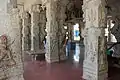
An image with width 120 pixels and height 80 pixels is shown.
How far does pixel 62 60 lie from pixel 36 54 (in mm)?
1424

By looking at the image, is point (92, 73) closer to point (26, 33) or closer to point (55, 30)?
point (55, 30)

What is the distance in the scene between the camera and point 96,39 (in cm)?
395

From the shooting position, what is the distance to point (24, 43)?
10.5 metres

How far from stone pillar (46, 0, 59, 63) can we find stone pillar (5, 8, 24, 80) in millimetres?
3526

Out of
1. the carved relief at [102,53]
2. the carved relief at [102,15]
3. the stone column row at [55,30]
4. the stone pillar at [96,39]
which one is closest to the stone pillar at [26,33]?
the stone column row at [55,30]

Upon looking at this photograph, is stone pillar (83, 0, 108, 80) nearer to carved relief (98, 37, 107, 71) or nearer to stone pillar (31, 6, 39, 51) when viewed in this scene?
carved relief (98, 37, 107, 71)

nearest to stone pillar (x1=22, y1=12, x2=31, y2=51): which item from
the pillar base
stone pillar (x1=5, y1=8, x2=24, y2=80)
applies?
the pillar base

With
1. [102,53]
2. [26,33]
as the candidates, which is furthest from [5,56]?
[26,33]

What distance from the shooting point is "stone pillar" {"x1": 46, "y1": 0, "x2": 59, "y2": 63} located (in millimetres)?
6613

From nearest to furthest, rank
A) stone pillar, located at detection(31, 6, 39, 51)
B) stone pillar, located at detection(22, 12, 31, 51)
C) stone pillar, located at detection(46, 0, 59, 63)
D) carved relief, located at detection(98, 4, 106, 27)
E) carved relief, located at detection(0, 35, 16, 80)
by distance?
carved relief, located at detection(0, 35, 16, 80), carved relief, located at detection(98, 4, 106, 27), stone pillar, located at detection(46, 0, 59, 63), stone pillar, located at detection(31, 6, 39, 51), stone pillar, located at detection(22, 12, 31, 51)

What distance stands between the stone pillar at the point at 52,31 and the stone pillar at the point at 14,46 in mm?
3526

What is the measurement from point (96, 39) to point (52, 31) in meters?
3.04

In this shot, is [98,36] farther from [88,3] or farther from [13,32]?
[13,32]

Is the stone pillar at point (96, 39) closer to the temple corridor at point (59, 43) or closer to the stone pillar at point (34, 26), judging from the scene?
the temple corridor at point (59, 43)
